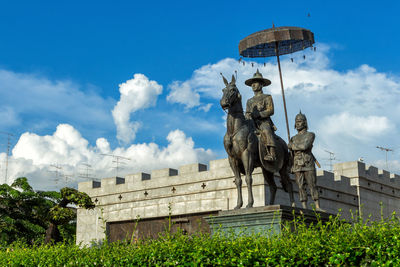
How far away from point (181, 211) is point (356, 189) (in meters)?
9.05

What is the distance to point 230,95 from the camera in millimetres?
12352

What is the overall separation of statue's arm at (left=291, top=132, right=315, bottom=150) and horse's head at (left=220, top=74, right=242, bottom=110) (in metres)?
1.96

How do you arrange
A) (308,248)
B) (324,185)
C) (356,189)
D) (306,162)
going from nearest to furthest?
(308,248) → (306,162) → (324,185) → (356,189)

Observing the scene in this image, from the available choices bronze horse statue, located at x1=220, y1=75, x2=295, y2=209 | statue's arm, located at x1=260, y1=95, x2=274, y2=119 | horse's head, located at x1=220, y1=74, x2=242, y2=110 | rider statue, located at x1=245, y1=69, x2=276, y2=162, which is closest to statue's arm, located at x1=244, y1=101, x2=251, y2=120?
rider statue, located at x1=245, y1=69, x2=276, y2=162

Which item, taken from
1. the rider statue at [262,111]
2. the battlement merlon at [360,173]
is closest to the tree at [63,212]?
the battlement merlon at [360,173]

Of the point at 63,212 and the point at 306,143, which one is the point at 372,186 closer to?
the point at 63,212

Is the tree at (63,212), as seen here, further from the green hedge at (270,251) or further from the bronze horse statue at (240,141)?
the green hedge at (270,251)

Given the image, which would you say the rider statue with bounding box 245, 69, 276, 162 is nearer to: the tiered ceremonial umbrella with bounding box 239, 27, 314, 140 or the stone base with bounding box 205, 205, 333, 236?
Answer: the stone base with bounding box 205, 205, 333, 236

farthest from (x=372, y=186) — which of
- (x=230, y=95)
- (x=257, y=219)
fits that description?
(x=230, y=95)

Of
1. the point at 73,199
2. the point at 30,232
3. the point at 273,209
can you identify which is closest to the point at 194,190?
the point at 73,199

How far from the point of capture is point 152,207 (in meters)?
25.1

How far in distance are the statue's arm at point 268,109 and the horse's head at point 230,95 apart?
1.01 m

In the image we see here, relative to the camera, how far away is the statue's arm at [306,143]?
518 inches

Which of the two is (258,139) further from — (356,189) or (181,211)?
(356,189)
